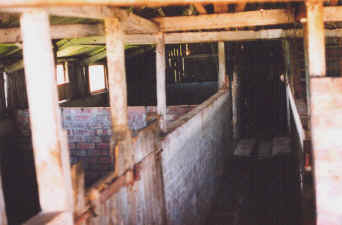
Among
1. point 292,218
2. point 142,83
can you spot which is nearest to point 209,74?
point 142,83

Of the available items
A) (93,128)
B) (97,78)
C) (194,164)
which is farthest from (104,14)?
(97,78)

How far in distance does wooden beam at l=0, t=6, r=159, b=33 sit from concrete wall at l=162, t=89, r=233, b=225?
4.82ft

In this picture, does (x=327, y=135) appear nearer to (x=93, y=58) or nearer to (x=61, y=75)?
(x=61, y=75)

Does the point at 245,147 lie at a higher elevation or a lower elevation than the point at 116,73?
lower

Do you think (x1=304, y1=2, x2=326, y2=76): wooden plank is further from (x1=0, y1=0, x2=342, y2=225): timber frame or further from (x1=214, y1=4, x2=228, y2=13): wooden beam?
(x1=214, y1=4, x2=228, y2=13): wooden beam

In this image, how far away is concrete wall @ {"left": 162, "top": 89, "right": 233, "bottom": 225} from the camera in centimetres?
512

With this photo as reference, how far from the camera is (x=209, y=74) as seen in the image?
15539 millimetres

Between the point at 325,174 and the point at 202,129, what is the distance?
3.69 meters

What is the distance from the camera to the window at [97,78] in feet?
39.5

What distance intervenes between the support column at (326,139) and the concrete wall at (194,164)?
6.79 feet

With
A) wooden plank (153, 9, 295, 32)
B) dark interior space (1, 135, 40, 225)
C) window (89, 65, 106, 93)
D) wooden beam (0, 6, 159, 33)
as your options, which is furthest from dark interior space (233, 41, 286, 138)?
wooden beam (0, 6, 159, 33)

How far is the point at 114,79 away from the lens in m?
3.92

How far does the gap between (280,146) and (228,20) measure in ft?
23.5

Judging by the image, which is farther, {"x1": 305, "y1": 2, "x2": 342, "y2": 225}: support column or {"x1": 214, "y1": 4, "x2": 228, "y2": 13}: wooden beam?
{"x1": 214, "y1": 4, "x2": 228, "y2": 13}: wooden beam
